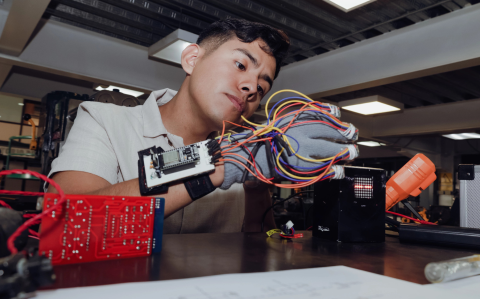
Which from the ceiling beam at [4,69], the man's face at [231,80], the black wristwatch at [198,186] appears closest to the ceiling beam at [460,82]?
the man's face at [231,80]

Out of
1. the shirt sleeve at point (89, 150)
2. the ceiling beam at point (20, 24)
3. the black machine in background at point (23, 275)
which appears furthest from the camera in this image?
the ceiling beam at point (20, 24)

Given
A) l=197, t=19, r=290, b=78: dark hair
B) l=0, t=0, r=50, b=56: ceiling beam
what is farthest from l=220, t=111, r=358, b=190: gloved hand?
l=0, t=0, r=50, b=56: ceiling beam

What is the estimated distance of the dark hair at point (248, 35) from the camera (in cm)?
96

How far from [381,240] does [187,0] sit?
2.95 metres

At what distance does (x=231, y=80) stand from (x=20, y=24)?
317cm

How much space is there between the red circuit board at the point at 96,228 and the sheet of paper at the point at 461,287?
402mm

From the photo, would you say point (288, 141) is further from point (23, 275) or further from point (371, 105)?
point (371, 105)

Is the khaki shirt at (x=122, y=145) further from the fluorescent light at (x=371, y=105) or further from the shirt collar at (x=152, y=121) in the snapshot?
the fluorescent light at (x=371, y=105)

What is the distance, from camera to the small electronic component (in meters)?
0.57

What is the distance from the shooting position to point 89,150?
79cm

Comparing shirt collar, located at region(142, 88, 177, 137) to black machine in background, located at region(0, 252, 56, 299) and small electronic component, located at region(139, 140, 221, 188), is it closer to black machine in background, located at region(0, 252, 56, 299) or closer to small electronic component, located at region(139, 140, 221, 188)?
small electronic component, located at region(139, 140, 221, 188)

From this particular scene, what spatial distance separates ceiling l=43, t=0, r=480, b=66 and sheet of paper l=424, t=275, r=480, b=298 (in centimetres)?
296

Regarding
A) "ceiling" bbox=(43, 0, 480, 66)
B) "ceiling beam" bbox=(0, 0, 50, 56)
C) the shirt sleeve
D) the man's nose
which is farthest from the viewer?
"ceiling" bbox=(43, 0, 480, 66)

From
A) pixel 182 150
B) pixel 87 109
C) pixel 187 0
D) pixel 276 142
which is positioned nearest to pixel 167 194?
pixel 182 150
